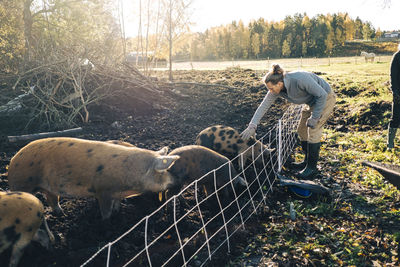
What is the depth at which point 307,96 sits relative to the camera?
422cm

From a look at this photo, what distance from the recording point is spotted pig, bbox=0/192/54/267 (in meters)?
2.37

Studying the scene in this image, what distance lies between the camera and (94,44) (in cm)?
815

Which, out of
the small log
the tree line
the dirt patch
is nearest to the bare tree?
the dirt patch

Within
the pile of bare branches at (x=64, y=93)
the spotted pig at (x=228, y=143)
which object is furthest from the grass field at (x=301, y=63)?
the spotted pig at (x=228, y=143)

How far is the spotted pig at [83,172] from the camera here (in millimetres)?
3232

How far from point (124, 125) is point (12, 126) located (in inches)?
104

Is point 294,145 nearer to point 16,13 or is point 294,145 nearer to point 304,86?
point 304,86

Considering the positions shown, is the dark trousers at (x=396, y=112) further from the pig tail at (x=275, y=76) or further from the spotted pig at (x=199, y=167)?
the spotted pig at (x=199, y=167)

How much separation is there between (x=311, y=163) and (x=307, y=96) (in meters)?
1.08

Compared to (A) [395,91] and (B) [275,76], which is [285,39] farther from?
(B) [275,76]

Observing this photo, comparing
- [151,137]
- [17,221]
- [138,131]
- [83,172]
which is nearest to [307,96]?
[83,172]

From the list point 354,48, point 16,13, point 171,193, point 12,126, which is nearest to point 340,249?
point 171,193

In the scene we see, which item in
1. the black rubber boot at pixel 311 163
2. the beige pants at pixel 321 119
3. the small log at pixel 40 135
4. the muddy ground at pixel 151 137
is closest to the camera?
the muddy ground at pixel 151 137

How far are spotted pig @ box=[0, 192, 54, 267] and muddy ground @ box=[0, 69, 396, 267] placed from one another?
360mm
